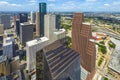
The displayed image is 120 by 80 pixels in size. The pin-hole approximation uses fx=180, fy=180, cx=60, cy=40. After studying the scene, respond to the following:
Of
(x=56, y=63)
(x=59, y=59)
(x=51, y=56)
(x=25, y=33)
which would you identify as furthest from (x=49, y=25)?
(x=51, y=56)

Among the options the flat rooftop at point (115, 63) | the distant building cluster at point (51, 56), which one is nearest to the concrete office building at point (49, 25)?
the distant building cluster at point (51, 56)

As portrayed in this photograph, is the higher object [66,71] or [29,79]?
[66,71]

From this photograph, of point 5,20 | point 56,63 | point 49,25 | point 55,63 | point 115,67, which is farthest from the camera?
point 5,20

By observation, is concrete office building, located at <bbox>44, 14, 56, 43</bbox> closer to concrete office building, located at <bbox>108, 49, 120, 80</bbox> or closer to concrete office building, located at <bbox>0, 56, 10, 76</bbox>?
concrete office building, located at <bbox>108, 49, 120, 80</bbox>

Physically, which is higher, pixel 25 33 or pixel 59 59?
pixel 59 59

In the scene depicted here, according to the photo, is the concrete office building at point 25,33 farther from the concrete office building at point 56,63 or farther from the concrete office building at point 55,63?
the concrete office building at point 56,63

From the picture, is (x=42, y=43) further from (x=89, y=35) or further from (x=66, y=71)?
(x=66, y=71)

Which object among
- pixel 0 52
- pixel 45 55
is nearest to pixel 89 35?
pixel 45 55

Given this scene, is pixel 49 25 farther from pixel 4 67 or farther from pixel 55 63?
pixel 55 63
